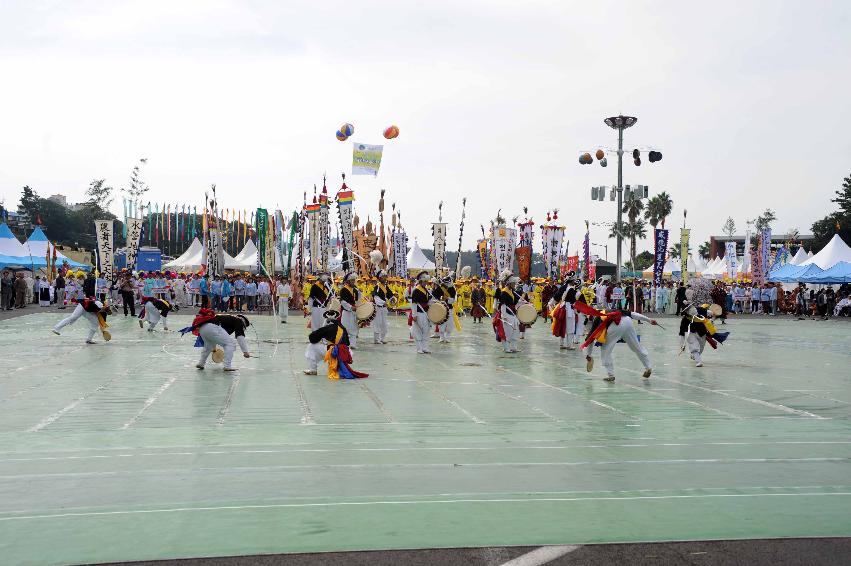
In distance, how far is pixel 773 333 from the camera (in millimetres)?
25984

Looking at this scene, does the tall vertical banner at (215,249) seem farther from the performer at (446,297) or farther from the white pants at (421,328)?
the white pants at (421,328)

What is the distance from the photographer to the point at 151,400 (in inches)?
411

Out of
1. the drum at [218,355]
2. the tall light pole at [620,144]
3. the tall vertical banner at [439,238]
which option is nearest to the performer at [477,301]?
the tall vertical banner at [439,238]

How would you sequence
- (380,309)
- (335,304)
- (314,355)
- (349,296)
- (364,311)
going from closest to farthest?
(314,355) < (335,304) < (364,311) < (349,296) < (380,309)

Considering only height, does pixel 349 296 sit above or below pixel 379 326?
above

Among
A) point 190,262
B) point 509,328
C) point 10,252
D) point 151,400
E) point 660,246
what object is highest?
point 660,246

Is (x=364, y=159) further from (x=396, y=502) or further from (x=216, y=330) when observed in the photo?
(x=396, y=502)

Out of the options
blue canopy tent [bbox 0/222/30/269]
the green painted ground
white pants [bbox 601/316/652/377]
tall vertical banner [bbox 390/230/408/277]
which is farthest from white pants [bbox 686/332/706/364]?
blue canopy tent [bbox 0/222/30/269]

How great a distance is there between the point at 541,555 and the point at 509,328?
44.1 ft

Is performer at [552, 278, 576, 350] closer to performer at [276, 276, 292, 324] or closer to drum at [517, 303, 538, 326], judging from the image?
drum at [517, 303, 538, 326]

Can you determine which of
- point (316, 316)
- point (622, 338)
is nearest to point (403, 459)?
point (622, 338)

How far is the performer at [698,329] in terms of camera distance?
14930mm

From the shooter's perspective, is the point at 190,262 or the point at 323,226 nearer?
the point at 323,226

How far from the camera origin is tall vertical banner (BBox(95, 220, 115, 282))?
34.1 m
